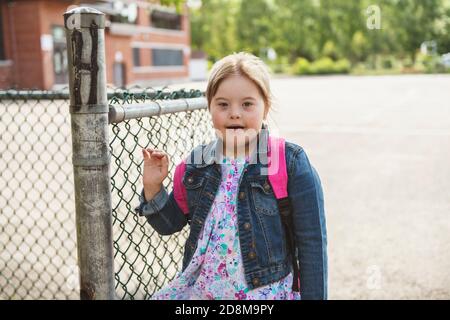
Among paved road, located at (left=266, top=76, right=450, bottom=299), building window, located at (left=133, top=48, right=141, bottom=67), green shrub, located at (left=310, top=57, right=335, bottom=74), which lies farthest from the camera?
green shrub, located at (left=310, top=57, right=335, bottom=74)

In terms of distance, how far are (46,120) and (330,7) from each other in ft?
175

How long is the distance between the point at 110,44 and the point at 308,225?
3463 cm

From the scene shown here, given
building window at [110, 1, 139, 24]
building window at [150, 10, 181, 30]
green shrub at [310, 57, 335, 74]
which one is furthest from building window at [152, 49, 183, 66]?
green shrub at [310, 57, 335, 74]

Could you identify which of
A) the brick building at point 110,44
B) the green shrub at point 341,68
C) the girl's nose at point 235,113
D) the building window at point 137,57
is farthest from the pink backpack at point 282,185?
the green shrub at point 341,68

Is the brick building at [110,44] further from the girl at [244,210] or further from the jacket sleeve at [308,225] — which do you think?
the jacket sleeve at [308,225]

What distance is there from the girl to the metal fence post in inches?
8.8

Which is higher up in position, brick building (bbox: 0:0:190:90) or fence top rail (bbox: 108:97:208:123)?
brick building (bbox: 0:0:190:90)

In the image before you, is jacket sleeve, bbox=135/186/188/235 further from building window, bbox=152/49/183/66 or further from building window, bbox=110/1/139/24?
building window, bbox=152/49/183/66

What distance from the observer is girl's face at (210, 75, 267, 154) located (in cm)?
181

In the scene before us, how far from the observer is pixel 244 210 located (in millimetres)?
1802

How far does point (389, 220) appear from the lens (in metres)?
5.36

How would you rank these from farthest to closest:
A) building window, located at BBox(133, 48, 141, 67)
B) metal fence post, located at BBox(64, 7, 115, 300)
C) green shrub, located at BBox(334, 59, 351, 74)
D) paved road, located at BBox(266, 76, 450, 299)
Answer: green shrub, located at BBox(334, 59, 351, 74) → building window, located at BBox(133, 48, 141, 67) → paved road, located at BBox(266, 76, 450, 299) → metal fence post, located at BBox(64, 7, 115, 300)

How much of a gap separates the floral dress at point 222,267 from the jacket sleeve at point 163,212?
0.16m
